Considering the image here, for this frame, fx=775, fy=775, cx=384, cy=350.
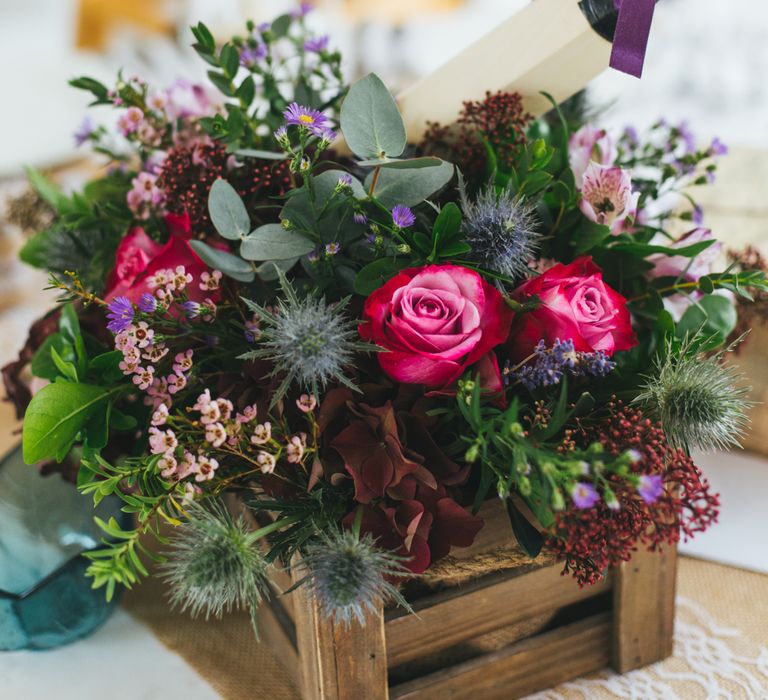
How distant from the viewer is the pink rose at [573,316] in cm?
53

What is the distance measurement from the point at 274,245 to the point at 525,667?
0.42m

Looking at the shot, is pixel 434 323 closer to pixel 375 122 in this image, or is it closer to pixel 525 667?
pixel 375 122

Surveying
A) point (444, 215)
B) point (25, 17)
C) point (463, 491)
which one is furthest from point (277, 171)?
point (25, 17)

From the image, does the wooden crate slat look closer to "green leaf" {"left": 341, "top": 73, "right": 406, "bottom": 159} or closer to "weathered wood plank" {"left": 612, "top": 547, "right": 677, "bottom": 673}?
"weathered wood plank" {"left": 612, "top": 547, "right": 677, "bottom": 673}

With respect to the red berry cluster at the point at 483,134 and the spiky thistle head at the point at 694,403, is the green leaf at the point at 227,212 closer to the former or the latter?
the red berry cluster at the point at 483,134

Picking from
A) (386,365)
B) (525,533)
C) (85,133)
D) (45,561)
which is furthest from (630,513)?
(85,133)

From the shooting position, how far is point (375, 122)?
0.54 meters

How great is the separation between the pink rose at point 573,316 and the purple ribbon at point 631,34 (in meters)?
0.17

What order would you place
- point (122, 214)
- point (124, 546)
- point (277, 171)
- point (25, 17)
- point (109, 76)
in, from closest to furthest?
point (124, 546)
point (277, 171)
point (122, 214)
point (109, 76)
point (25, 17)

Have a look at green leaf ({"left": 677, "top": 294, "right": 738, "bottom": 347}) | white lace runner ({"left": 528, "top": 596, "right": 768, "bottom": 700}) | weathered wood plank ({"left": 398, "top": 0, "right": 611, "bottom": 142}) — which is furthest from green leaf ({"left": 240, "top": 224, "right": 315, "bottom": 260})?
white lace runner ({"left": 528, "top": 596, "right": 768, "bottom": 700})

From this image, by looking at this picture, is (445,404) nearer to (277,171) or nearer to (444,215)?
(444,215)

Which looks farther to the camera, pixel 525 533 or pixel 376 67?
pixel 376 67

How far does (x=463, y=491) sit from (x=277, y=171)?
295 mm

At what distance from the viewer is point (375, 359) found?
58 centimetres
